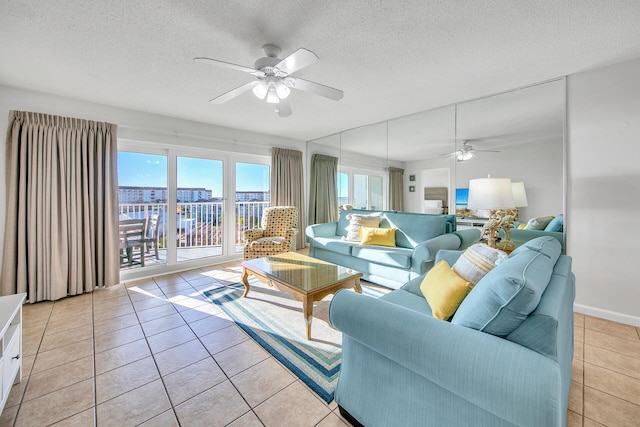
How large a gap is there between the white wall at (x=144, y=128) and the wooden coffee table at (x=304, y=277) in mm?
2301

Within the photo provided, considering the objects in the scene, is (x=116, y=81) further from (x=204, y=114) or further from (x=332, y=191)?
(x=332, y=191)

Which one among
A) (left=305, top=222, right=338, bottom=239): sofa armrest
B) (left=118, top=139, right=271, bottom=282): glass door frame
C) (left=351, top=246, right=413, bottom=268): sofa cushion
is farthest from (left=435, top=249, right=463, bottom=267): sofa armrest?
(left=118, top=139, right=271, bottom=282): glass door frame

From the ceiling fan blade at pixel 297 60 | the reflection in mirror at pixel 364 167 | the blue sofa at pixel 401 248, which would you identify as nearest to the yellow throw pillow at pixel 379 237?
the blue sofa at pixel 401 248

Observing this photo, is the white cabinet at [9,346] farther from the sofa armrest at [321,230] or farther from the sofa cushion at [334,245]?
the sofa armrest at [321,230]

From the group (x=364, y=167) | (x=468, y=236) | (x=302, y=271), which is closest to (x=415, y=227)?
(x=468, y=236)

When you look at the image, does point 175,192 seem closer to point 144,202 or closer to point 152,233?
point 144,202

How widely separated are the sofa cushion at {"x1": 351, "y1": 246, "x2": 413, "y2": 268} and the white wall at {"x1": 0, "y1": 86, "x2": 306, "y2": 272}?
8.67ft

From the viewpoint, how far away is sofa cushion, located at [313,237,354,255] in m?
3.42

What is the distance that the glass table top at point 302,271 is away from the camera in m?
2.19

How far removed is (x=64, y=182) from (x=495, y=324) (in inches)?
160

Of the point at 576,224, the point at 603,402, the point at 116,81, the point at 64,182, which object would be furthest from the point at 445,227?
the point at 64,182

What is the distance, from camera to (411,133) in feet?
12.4

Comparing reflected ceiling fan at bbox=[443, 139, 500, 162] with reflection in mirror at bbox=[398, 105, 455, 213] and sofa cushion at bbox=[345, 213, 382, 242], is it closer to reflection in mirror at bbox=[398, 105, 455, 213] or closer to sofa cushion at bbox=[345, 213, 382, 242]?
reflection in mirror at bbox=[398, 105, 455, 213]

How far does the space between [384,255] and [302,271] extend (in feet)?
3.41
